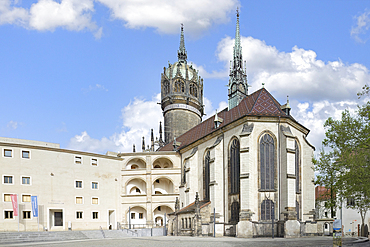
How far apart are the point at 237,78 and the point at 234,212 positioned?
36777mm

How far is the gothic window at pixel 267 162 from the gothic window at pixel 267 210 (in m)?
1.31

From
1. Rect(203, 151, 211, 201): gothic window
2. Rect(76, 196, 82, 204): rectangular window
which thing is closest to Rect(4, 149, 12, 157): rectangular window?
Rect(76, 196, 82, 204): rectangular window

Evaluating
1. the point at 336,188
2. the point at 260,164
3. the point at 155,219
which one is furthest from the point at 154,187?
the point at 336,188

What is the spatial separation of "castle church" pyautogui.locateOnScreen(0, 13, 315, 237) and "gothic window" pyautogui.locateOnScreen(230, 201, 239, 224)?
9cm

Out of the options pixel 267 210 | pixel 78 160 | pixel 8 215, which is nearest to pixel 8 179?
pixel 8 215

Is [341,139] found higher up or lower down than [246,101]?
lower down

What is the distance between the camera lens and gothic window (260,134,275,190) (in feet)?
111

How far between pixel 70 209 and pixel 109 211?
5.86m

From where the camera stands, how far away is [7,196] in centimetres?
3997

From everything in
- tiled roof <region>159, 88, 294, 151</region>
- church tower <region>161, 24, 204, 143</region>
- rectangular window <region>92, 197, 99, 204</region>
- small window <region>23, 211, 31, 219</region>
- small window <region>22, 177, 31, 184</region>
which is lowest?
small window <region>23, 211, 31, 219</region>

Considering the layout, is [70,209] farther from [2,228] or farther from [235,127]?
[235,127]

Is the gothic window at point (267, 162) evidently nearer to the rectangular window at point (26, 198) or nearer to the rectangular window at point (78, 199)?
the rectangular window at point (78, 199)

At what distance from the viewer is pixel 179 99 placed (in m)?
67.1

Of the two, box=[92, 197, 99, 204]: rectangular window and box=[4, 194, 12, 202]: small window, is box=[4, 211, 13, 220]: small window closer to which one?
box=[4, 194, 12, 202]: small window
